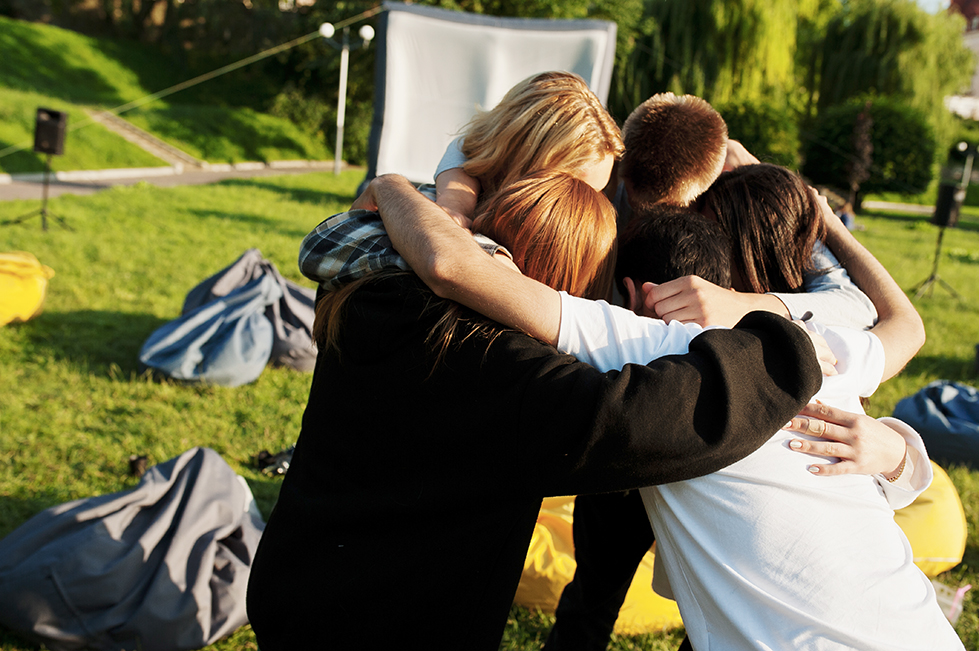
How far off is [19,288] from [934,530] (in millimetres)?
6069

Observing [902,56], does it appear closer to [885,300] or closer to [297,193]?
[297,193]

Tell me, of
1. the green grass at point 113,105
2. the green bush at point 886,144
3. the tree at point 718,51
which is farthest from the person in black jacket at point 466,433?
the green bush at point 886,144

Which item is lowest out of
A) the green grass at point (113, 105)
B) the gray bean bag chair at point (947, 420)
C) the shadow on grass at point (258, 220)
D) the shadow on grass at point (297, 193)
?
the shadow on grass at point (297, 193)

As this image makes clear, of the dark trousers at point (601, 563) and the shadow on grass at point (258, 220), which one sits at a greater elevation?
the dark trousers at point (601, 563)

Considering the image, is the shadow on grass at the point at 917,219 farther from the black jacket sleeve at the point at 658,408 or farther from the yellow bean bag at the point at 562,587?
the black jacket sleeve at the point at 658,408

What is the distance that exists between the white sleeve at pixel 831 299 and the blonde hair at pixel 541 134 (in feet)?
1.93

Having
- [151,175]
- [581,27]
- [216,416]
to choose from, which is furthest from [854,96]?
[216,416]

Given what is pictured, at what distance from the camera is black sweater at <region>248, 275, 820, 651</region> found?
105 centimetres

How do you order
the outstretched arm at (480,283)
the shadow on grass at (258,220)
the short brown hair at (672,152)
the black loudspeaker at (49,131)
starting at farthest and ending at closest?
1. the shadow on grass at (258,220)
2. the black loudspeaker at (49,131)
3. the short brown hair at (672,152)
4. the outstretched arm at (480,283)

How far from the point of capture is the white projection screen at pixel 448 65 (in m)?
9.88

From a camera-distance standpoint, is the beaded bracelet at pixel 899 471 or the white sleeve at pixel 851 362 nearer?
the white sleeve at pixel 851 362

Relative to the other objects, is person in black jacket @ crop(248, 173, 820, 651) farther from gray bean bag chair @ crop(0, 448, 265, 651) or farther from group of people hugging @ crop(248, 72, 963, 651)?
gray bean bag chair @ crop(0, 448, 265, 651)

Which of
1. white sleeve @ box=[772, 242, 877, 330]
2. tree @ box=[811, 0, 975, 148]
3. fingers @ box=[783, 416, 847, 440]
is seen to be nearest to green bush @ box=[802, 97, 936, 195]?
tree @ box=[811, 0, 975, 148]

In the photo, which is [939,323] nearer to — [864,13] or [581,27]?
[581,27]
